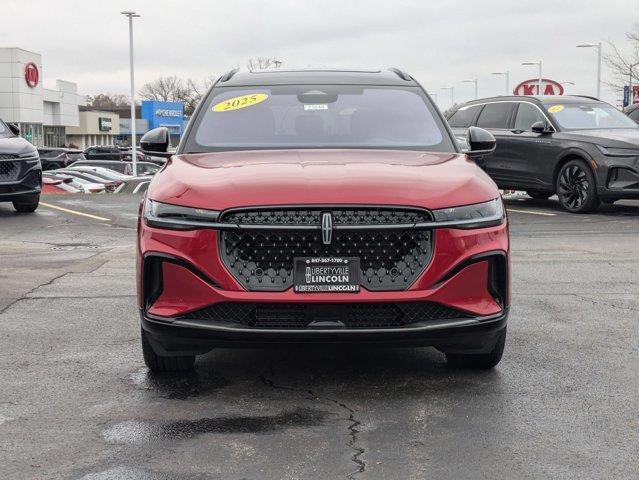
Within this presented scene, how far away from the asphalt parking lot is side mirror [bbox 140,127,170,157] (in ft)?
3.93

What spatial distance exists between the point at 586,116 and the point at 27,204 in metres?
8.92

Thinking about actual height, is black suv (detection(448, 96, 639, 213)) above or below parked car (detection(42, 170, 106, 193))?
above

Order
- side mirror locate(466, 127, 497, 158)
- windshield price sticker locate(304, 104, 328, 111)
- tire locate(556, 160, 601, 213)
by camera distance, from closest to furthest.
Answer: windshield price sticker locate(304, 104, 328, 111)
side mirror locate(466, 127, 497, 158)
tire locate(556, 160, 601, 213)

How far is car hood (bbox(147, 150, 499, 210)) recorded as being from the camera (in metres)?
4.67

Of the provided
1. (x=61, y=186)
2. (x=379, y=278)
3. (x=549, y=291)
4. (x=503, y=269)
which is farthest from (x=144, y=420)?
(x=61, y=186)

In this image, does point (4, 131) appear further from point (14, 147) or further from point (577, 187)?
point (577, 187)

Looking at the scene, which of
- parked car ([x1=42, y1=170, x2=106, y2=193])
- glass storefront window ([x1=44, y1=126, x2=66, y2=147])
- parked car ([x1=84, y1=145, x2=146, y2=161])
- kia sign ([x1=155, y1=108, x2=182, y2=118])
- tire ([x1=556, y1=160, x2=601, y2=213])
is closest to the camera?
tire ([x1=556, y1=160, x2=601, y2=213])

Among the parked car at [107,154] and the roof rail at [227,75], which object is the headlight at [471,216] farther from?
the parked car at [107,154]

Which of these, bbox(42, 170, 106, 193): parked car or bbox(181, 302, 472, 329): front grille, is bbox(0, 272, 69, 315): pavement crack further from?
bbox(42, 170, 106, 193): parked car

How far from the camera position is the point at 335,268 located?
4602mm

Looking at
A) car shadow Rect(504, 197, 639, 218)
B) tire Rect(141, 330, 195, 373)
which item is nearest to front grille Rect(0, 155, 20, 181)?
car shadow Rect(504, 197, 639, 218)

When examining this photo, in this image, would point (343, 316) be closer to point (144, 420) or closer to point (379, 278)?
point (379, 278)

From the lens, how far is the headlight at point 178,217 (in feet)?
→ 15.2

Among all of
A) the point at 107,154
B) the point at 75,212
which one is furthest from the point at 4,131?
the point at 107,154
